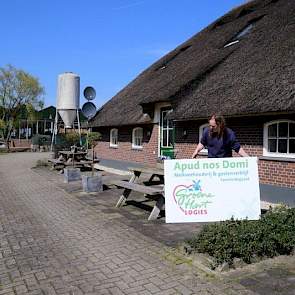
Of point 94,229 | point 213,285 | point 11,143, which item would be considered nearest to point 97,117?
point 94,229

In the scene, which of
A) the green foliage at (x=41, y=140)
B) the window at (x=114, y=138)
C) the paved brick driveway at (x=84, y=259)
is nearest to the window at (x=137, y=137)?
the window at (x=114, y=138)

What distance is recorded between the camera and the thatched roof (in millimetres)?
9266

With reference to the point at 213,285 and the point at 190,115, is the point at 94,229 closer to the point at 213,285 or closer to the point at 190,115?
the point at 213,285

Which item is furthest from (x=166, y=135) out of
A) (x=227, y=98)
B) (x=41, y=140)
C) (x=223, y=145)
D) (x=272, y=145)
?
(x=41, y=140)

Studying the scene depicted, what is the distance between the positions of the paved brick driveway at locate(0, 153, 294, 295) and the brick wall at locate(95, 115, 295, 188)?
4050mm

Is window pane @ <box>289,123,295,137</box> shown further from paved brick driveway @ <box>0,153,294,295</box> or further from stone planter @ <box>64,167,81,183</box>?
stone planter @ <box>64,167,81,183</box>

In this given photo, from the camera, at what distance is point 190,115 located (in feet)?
35.7

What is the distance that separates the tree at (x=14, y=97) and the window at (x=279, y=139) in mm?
34948

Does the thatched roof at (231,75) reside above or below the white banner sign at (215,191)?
above

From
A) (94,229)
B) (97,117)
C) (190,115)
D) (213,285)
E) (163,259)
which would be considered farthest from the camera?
(97,117)

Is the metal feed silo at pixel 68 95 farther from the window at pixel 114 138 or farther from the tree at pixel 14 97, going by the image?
the tree at pixel 14 97

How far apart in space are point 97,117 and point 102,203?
35.3 feet

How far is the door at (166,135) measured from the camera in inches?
539

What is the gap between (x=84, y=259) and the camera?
5.19 m
